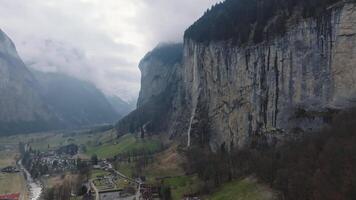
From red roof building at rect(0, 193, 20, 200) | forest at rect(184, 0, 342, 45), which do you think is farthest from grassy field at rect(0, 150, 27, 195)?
forest at rect(184, 0, 342, 45)

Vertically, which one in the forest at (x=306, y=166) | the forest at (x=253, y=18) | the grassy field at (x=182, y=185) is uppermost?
the forest at (x=253, y=18)

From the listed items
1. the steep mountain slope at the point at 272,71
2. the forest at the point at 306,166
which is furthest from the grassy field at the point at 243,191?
the steep mountain slope at the point at 272,71

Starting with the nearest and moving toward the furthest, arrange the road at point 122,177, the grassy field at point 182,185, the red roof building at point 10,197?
1. the grassy field at point 182,185
2. the road at point 122,177
3. the red roof building at point 10,197

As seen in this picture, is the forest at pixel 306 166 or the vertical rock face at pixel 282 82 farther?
the vertical rock face at pixel 282 82

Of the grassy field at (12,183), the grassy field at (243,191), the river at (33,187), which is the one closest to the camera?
the grassy field at (243,191)

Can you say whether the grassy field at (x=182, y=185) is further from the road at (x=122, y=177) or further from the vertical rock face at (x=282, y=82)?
the vertical rock face at (x=282, y=82)

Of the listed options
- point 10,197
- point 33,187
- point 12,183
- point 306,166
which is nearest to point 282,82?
point 306,166

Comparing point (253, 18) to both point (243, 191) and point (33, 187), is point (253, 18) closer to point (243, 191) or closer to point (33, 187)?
point (243, 191)
